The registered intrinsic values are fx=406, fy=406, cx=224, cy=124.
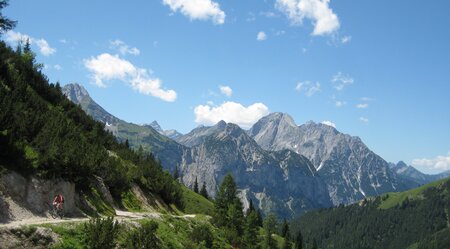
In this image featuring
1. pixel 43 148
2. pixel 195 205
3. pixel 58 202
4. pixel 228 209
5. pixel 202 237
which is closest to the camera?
pixel 58 202

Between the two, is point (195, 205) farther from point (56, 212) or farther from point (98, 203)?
point (56, 212)

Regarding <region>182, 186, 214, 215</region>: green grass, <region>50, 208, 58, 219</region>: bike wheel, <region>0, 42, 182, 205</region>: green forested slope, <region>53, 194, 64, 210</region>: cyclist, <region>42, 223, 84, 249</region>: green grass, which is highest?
<region>0, 42, 182, 205</region>: green forested slope

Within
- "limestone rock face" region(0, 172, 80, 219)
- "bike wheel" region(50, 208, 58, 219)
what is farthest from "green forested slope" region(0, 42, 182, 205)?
"bike wheel" region(50, 208, 58, 219)

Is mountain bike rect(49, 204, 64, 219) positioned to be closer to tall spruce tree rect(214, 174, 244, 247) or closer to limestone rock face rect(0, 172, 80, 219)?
limestone rock face rect(0, 172, 80, 219)

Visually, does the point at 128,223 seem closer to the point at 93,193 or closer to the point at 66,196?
the point at 66,196

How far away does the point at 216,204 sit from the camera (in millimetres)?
70812

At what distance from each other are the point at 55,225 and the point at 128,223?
6.52 meters

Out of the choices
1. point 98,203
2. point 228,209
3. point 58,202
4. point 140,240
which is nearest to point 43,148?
point 58,202

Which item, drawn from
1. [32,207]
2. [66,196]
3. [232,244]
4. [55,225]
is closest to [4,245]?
[55,225]

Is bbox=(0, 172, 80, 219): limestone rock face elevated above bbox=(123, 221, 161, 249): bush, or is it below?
above

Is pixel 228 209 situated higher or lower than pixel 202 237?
higher

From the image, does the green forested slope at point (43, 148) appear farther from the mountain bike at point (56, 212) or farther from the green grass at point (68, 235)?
the green grass at point (68, 235)

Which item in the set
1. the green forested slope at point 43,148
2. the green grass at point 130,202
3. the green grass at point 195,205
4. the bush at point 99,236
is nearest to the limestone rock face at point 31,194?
the green forested slope at point 43,148

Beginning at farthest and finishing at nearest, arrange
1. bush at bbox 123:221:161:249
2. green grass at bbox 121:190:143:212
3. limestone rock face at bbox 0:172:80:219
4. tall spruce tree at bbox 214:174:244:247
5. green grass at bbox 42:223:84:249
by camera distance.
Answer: tall spruce tree at bbox 214:174:244:247 → green grass at bbox 121:190:143:212 → bush at bbox 123:221:161:249 → limestone rock face at bbox 0:172:80:219 → green grass at bbox 42:223:84:249
